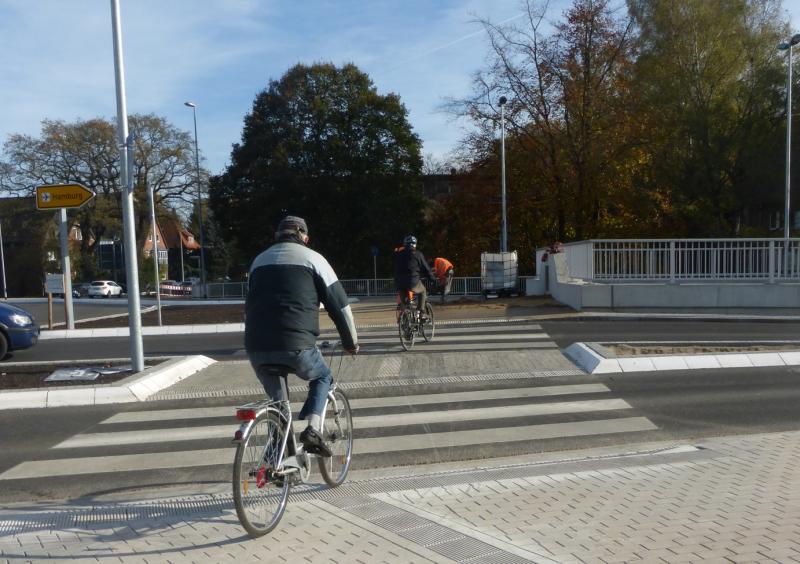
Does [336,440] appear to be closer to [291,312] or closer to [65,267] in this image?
[291,312]

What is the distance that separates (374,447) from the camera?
6219mm

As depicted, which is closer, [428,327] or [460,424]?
[460,424]

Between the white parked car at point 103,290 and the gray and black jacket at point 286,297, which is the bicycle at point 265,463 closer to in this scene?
the gray and black jacket at point 286,297

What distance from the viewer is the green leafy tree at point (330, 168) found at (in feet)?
140

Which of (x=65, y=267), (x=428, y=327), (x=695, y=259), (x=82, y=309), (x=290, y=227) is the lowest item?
(x=82, y=309)

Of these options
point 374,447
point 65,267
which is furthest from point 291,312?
point 65,267

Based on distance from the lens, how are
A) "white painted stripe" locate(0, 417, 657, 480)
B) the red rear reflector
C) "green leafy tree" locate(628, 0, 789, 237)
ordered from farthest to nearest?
"green leafy tree" locate(628, 0, 789, 237) → "white painted stripe" locate(0, 417, 657, 480) → the red rear reflector

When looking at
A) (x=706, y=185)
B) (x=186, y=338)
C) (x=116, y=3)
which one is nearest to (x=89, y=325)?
(x=186, y=338)

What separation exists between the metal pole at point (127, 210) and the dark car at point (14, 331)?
12.1ft

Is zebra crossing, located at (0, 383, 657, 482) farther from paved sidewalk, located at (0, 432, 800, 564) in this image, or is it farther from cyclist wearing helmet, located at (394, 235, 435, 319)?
cyclist wearing helmet, located at (394, 235, 435, 319)

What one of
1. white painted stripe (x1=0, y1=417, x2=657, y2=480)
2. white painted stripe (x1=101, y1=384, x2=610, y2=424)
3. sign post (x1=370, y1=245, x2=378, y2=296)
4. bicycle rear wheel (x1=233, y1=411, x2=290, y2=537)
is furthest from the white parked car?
bicycle rear wheel (x1=233, y1=411, x2=290, y2=537)

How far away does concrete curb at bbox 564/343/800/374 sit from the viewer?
9.55 meters

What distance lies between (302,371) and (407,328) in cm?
712

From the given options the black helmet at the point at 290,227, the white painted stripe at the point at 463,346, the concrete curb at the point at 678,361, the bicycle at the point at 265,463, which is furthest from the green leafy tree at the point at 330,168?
the bicycle at the point at 265,463
